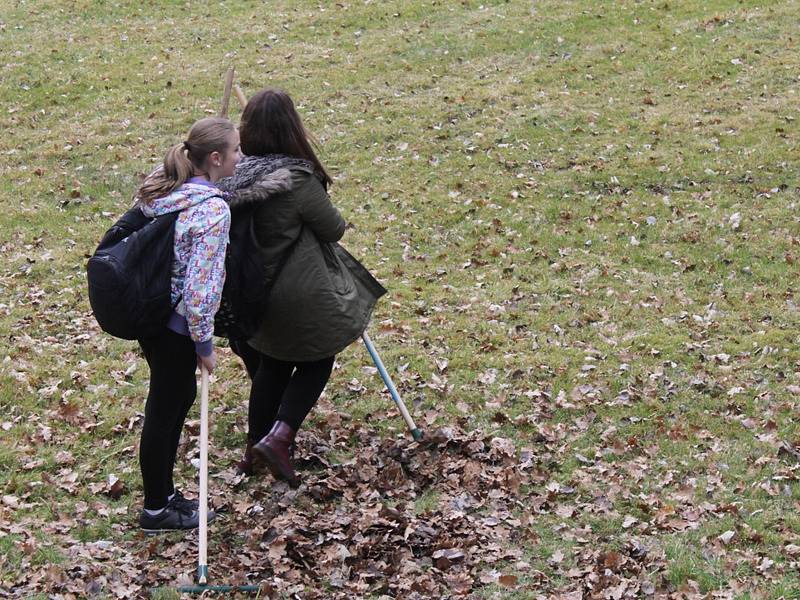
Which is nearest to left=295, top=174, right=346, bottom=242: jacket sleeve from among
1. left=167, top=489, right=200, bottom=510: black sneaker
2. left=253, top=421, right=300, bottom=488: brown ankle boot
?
left=253, top=421, right=300, bottom=488: brown ankle boot

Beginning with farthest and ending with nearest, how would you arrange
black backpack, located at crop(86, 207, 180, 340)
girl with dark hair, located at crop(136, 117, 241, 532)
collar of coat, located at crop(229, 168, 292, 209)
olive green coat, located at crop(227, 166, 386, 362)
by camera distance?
olive green coat, located at crop(227, 166, 386, 362) → collar of coat, located at crop(229, 168, 292, 209) → girl with dark hair, located at crop(136, 117, 241, 532) → black backpack, located at crop(86, 207, 180, 340)

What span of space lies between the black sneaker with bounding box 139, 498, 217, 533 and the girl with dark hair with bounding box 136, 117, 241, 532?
35 cm

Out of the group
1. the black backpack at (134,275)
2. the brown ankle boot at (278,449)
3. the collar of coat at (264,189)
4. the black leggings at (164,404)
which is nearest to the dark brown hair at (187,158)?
the black backpack at (134,275)

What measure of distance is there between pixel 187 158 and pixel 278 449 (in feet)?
6.60

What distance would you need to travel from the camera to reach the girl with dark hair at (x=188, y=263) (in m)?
Result: 4.76

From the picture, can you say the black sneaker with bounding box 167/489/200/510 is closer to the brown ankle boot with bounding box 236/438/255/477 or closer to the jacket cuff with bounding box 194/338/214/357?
the brown ankle boot with bounding box 236/438/255/477

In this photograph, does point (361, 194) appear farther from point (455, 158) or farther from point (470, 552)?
point (470, 552)

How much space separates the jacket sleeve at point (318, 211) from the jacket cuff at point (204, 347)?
1.01 meters

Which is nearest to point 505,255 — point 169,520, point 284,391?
point 284,391

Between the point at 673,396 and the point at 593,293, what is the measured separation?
2121 mm

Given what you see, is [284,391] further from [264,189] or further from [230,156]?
[230,156]

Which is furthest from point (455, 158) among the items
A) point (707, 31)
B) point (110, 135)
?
point (707, 31)

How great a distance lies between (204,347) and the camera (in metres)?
4.96

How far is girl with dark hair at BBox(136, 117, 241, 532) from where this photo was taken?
15.6 feet
